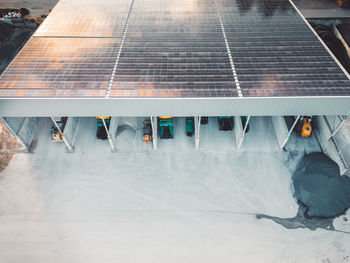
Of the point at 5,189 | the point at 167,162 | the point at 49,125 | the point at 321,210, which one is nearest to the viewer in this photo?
the point at 321,210

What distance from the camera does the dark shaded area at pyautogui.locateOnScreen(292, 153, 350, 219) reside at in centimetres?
1659

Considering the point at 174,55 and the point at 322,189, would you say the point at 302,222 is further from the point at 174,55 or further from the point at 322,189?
the point at 174,55

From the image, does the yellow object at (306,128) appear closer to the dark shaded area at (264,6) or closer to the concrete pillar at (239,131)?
the concrete pillar at (239,131)

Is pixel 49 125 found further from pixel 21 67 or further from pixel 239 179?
pixel 239 179

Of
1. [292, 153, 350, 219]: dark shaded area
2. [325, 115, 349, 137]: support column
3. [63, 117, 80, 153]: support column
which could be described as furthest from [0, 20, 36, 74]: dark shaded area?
[325, 115, 349, 137]: support column

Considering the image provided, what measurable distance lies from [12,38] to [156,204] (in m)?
30.5

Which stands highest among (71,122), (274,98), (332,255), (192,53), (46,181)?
(192,53)

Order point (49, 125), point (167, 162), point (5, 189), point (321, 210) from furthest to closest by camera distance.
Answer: point (49, 125) → point (167, 162) → point (5, 189) → point (321, 210)

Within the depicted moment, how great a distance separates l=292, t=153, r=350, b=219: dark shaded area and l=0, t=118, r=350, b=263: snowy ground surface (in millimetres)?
813

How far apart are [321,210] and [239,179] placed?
5927mm

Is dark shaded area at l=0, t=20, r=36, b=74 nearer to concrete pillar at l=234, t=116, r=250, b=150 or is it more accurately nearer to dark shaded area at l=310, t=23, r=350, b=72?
concrete pillar at l=234, t=116, r=250, b=150

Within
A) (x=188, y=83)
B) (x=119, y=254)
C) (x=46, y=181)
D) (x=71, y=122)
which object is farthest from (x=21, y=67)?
(x=119, y=254)

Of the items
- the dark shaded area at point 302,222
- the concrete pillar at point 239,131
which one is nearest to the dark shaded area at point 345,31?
the concrete pillar at point 239,131

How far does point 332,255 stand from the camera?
48.7ft
